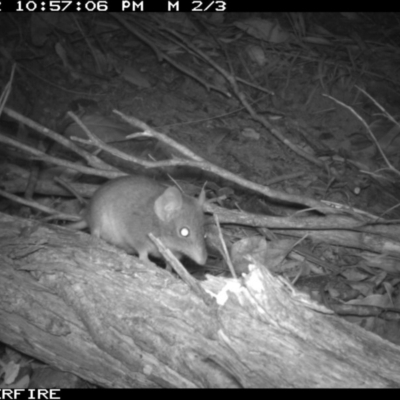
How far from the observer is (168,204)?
4086 mm

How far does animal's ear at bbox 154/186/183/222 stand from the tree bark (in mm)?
713

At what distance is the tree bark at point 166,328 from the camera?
2.79 m

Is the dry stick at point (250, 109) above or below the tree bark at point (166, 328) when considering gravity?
above

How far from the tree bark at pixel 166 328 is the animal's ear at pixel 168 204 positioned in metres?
0.71

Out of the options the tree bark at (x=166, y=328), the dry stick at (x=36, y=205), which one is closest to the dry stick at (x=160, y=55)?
the dry stick at (x=36, y=205)

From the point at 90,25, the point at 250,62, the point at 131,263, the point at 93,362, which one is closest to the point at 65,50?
the point at 90,25

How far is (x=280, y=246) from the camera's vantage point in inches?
183

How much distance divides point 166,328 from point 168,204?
1324 millimetres

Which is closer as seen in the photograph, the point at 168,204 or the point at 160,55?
the point at 168,204

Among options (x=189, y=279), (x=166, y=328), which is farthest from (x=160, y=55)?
(x=166, y=328)

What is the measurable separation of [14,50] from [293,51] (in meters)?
3.83

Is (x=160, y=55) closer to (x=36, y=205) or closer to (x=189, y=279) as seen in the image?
(x=36, y=205)

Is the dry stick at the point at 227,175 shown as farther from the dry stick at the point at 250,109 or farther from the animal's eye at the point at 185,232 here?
the dry stick at the point at 250,109

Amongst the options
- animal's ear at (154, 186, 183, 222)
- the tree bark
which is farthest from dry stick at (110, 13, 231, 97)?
the tree bark
